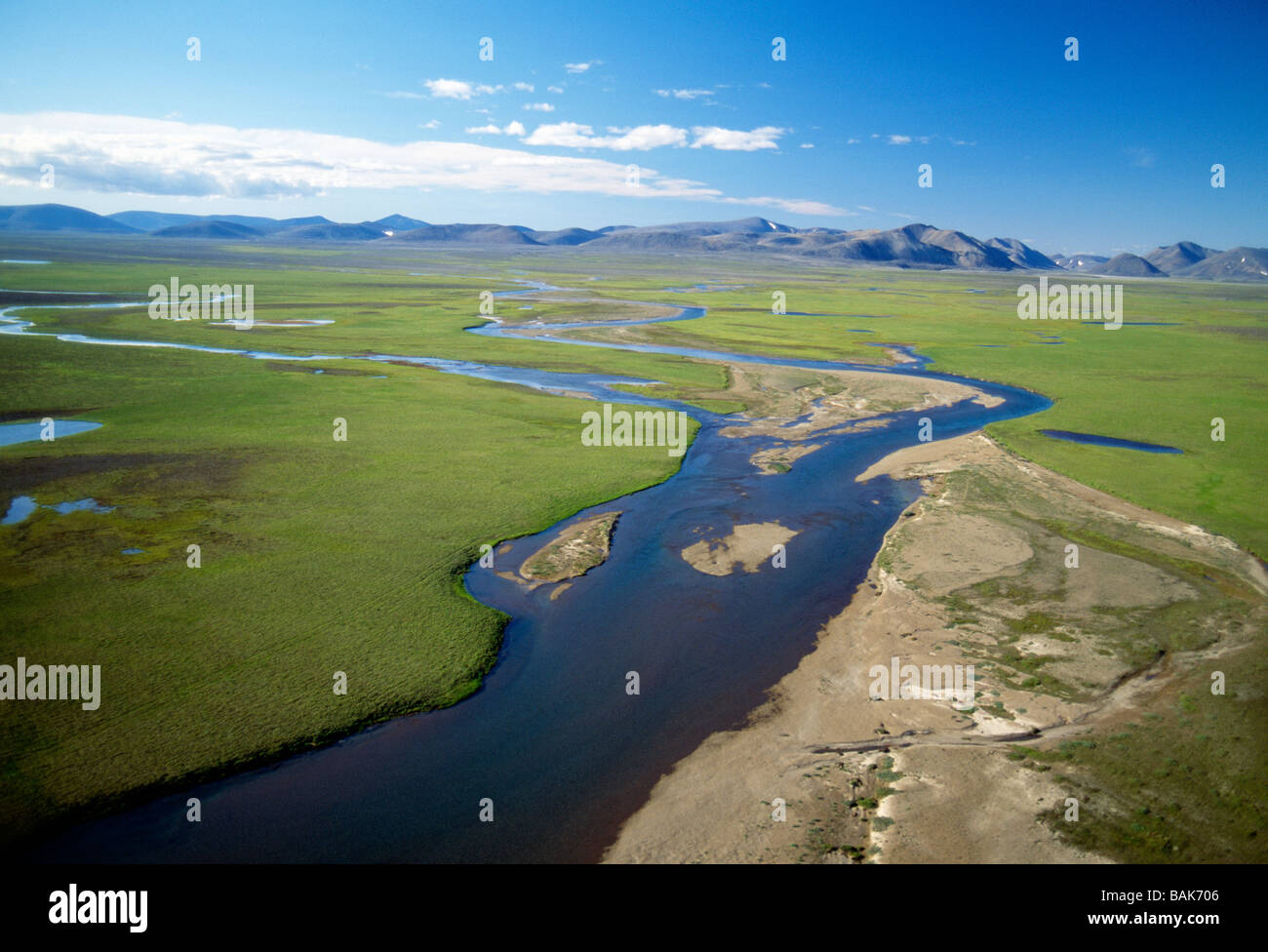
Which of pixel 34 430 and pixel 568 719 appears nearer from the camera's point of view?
pixel 568 719

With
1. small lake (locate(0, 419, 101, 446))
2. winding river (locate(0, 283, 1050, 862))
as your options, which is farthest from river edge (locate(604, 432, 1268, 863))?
small lake (locate(0, 419, 101, 446))

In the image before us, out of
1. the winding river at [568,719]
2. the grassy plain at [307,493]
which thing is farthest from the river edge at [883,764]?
the grassy plain at [307,493]

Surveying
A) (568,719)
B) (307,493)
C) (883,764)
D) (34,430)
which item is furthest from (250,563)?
(34,430)

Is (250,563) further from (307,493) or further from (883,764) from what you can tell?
(883,764)

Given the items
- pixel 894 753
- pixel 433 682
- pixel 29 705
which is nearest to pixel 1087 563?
pixel 894 753

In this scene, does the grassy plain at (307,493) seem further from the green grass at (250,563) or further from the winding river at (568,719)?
the winding river at (568,719)
